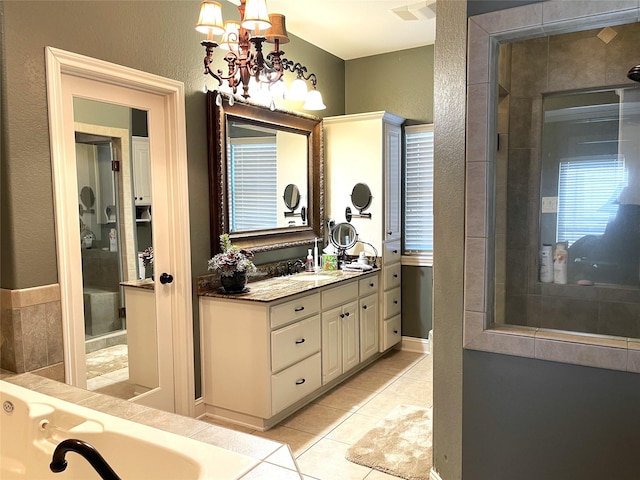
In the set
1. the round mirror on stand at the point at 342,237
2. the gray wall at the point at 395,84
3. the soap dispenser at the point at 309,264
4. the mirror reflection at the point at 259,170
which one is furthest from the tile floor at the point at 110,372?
the gray wall at the point at 395,84

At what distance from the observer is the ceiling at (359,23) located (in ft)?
11.5

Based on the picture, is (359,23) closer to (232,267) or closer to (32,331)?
(232,267)

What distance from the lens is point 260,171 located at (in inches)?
146

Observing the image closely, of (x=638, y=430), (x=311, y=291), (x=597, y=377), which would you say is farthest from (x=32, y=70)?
(x=638, y=430)

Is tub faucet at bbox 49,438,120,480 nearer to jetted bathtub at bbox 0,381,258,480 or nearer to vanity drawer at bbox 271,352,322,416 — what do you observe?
jetted bathtub at bbox 0,381,258,480

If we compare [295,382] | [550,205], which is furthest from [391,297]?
[550,205]

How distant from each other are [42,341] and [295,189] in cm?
231

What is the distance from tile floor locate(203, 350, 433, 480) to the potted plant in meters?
0.87

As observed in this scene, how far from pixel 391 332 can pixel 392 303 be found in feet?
0.85

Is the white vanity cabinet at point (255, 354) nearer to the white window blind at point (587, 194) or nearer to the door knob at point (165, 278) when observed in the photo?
the door knob at point (165, 278)

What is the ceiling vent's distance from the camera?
3.45 meters

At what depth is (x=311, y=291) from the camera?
3.33 meters

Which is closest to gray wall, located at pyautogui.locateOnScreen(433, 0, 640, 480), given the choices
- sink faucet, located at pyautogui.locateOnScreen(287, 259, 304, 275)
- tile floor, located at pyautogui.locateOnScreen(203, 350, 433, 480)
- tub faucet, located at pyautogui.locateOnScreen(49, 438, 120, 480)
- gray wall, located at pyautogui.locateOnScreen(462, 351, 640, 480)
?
gray wall, located at pyautogui.locateOnScreen(462, 351, 640, 480)

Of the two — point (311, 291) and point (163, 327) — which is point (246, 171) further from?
point (163, 327)
